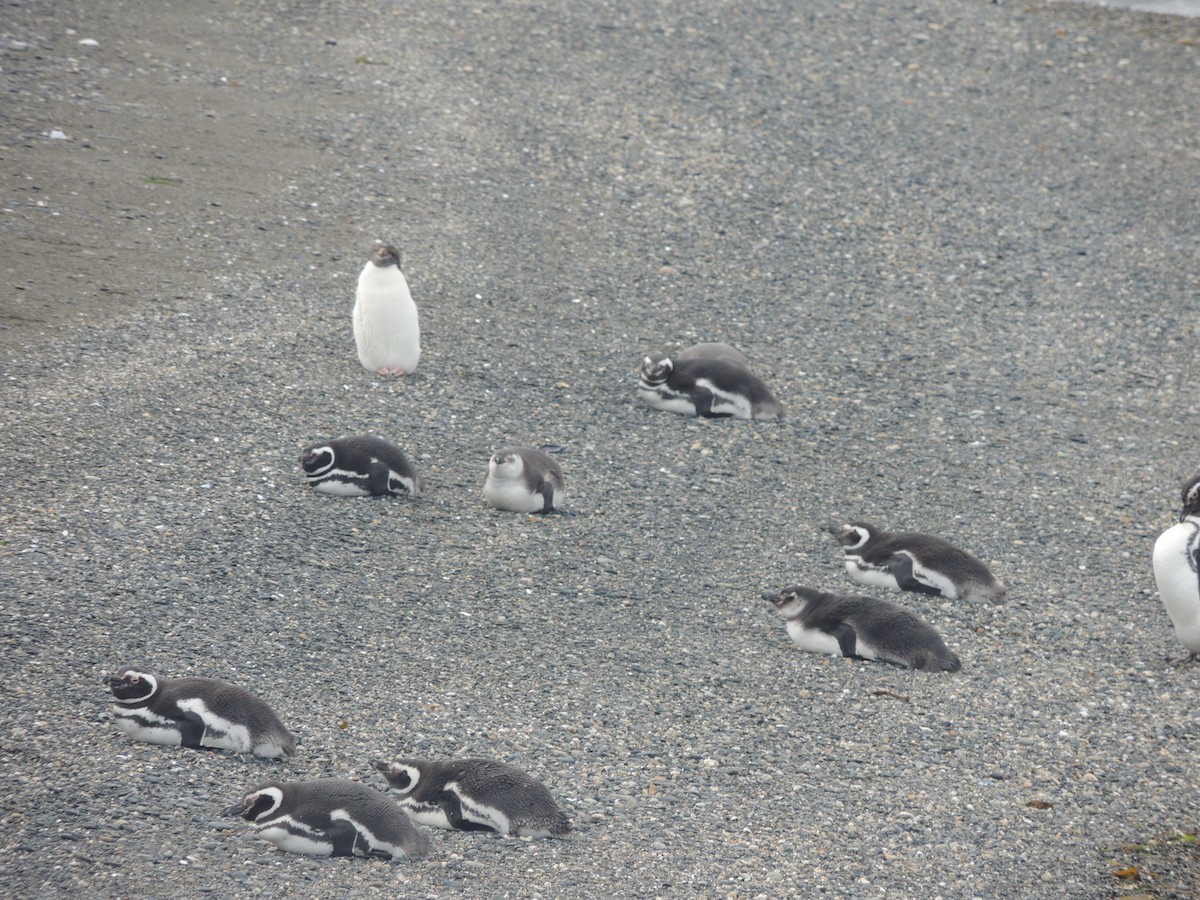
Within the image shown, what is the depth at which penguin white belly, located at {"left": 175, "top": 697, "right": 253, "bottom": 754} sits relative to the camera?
493 cm

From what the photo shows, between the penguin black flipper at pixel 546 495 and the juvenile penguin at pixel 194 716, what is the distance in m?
2.46

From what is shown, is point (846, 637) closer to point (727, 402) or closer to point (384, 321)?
point (727, 402)

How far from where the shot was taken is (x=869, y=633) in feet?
20.0

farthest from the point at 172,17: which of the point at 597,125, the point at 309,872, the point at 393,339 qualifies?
the point at 309,872

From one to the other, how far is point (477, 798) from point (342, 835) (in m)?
0.51

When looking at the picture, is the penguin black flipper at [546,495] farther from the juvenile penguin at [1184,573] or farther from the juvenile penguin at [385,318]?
the juvenile penguin at [1184,573]

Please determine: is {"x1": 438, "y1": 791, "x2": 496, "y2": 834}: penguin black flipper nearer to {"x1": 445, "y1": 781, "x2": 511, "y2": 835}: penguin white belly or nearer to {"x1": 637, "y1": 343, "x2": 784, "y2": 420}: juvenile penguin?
{"x1": 445, "y1": 781, "x2": 511, "y2": 835}: penguin white belly

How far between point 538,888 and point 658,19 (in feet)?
39.3

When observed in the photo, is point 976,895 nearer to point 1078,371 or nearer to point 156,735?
point 156,735

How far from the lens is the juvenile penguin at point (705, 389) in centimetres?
843

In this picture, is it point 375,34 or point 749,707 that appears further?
point 375,34

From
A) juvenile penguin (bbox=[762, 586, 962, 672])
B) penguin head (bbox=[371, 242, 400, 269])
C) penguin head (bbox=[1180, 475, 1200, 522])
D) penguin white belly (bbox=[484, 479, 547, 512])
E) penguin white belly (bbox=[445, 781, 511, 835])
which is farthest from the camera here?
penguin head (bbox=[371, 242, 400, 269])

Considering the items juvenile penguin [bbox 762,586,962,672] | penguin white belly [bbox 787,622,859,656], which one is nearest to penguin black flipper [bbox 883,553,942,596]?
juvenile penguin [bbox 762,586,962,672]

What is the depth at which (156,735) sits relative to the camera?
16.1ft
